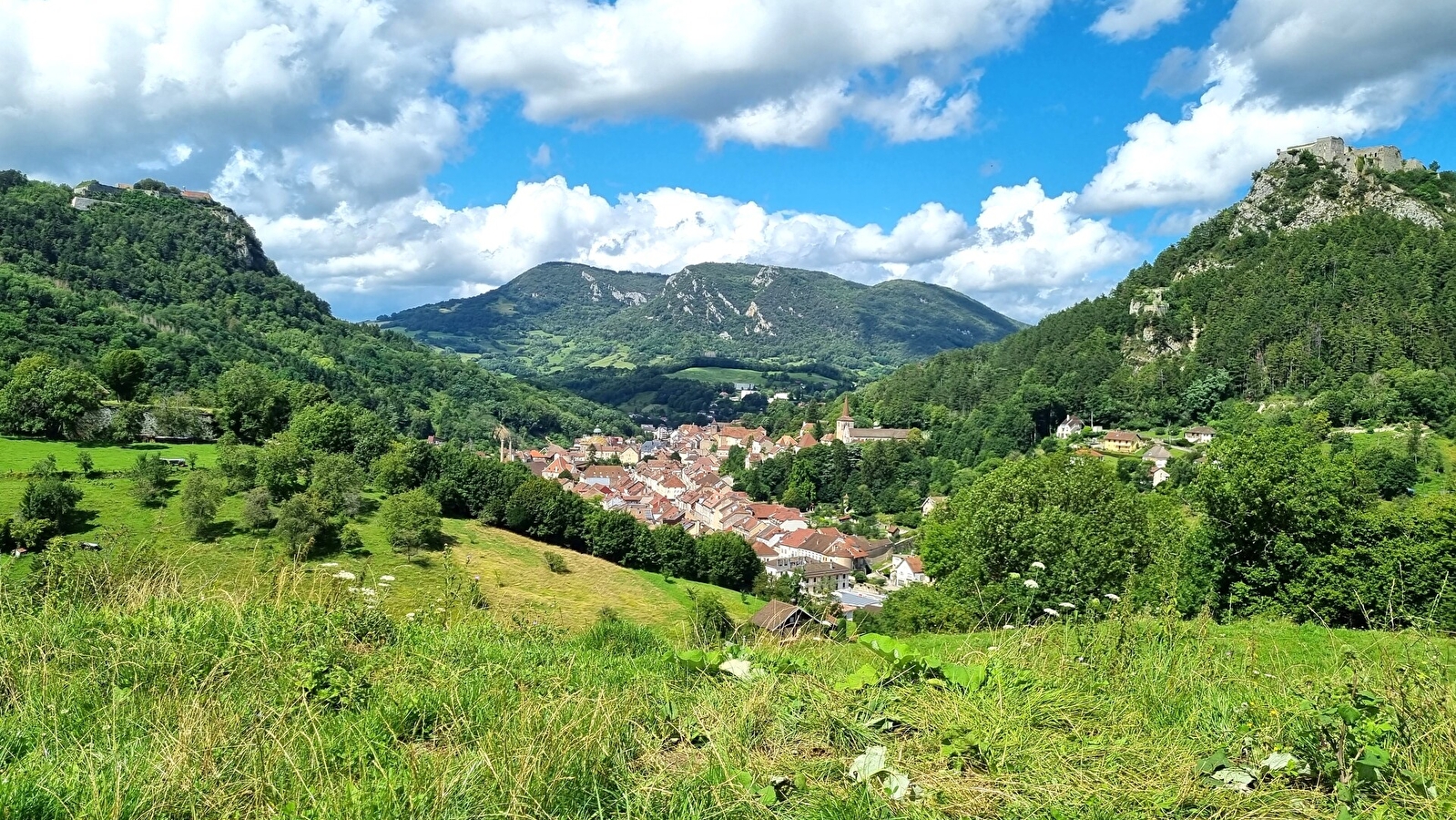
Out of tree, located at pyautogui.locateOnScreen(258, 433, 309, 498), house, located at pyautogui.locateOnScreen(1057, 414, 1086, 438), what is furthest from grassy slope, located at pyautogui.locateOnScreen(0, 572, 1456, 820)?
house, located at pyautogui.locateOnScreen(1057, 414, 1086, 438)

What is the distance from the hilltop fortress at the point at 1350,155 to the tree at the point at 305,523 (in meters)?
130

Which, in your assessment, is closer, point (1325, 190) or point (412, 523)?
point (412, 523)

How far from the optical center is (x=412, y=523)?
30938 mm

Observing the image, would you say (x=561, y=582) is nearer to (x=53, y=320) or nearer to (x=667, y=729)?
(x=667, y=729)

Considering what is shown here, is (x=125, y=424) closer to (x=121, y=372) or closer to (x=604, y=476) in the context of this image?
(x=121, y=372)

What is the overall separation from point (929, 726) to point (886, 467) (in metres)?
77.6

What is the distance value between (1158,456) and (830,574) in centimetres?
3350

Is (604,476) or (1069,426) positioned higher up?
(1069,426)

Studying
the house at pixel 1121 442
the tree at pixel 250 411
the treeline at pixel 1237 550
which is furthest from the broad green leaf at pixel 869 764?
the house at pixel 1121 442

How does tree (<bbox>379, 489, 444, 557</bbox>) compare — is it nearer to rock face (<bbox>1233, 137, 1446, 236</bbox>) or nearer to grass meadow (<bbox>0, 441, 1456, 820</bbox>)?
grass meadow (<bbox>0, 441, 1456, 820</bbox>)

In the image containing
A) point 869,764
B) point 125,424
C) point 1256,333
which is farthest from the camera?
point 1256,333

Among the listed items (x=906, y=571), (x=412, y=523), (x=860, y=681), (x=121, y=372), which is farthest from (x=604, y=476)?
(x=860, y=681)

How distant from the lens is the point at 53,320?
224ft

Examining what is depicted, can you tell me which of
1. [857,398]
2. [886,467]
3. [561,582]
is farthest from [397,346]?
[561,582]
